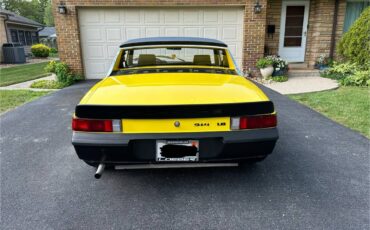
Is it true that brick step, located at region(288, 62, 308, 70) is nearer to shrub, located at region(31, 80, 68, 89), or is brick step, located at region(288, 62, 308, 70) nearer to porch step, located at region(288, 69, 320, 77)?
porch step, located at region(288, 69, 320, 77)

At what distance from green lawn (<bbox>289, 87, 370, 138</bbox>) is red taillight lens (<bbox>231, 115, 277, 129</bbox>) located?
2.67 metres

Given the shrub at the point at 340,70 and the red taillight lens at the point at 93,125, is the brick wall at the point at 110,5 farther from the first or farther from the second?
the red taillight lens at the point at 93,125

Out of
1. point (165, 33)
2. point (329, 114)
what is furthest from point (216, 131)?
point (165, 33)

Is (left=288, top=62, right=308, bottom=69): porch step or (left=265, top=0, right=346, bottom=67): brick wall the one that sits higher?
(left=265, top=0, right=346, bottom=67): brick wall

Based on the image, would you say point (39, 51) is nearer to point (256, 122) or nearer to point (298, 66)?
point (298, 66)

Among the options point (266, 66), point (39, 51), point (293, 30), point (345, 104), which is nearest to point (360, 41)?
point (293, 30)

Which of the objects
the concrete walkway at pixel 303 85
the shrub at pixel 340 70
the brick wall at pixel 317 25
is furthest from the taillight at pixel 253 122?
the brick wall at pixel 317 25

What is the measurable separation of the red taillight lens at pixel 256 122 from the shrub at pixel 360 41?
7751 millimetres

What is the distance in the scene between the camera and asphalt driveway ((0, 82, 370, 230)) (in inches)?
88.1

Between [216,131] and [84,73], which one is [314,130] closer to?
[216,131]

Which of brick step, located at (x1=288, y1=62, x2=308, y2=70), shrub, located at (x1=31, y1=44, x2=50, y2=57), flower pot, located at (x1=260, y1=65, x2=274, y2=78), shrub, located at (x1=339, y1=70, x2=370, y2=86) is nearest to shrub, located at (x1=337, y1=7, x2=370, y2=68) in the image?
shrub, located at (x1=339, y1=70, x2=370, y2=86)

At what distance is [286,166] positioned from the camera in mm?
3180

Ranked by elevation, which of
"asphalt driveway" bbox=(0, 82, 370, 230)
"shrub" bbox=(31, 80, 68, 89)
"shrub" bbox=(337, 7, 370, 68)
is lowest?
"asphalt driveway" bbox=(0, 82, 370, 230)

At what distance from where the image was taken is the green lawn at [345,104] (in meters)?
4.69
